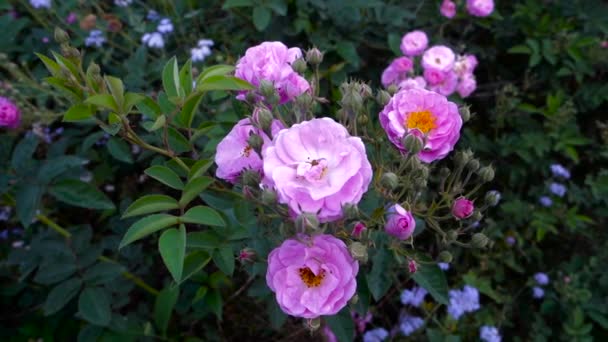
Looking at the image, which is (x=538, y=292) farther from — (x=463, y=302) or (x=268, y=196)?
(x=268, y=196)

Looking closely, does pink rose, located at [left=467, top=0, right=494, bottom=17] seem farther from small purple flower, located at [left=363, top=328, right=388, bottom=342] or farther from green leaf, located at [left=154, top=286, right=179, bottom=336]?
green leaf, located at [left=154, top=286, right=179, bottom=336]

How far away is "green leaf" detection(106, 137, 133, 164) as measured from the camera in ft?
5.57

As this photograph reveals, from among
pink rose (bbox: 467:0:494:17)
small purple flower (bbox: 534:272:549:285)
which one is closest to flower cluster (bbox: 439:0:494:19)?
pink rose (bbox: 467:0:494:17)

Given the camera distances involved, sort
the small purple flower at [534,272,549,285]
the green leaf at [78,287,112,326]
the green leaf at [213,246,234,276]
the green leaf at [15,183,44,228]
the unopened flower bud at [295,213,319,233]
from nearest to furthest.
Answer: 1. the unopened flower bud at [295,213,319,233]
2. the green leaf at [213,246,234,276]
3. the green leaf at [15,183,44,228]
4. the green leaf at [78,287,112,326]
5. the small purple flower at [534,272,549,285]

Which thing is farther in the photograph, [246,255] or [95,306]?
[95,306]

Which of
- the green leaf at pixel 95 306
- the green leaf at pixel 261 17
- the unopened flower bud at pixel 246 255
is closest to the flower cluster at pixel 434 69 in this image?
the green leaf at pixel 261 17

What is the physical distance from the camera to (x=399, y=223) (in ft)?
3.36

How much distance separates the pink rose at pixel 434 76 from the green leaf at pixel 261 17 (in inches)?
26.0

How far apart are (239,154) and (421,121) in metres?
0.41

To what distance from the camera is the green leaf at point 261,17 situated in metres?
1.92

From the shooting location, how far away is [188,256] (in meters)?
1.27

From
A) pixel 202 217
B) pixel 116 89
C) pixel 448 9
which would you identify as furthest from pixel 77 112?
pixel 448 9

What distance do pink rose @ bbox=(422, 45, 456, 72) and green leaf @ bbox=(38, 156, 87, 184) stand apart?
4.29 feet

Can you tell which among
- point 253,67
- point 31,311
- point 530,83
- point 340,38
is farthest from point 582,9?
point 31,311
